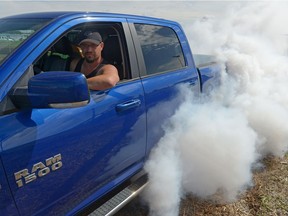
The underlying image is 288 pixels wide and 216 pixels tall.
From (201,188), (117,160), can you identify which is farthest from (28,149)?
(201,188)

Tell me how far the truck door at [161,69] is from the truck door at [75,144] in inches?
5.4

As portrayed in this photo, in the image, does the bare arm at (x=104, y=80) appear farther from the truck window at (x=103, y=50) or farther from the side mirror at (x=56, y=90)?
the side mirror at (x=56, y=90)

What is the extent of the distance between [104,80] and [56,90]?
2.57ft

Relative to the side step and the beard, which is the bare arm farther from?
the side step

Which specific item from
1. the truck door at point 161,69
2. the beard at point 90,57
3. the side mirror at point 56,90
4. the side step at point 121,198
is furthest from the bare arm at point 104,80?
the side step at point 121,198

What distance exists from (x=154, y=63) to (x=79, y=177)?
57.9 inches

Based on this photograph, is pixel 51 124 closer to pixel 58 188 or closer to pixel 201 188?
pixel 58 188

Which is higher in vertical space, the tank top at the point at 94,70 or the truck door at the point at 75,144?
the tank top at the point at 94,70

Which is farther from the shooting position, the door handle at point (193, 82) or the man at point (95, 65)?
the door handle at point (193, 82)

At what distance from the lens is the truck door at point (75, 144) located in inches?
74.4

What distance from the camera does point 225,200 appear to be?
3.42 meters

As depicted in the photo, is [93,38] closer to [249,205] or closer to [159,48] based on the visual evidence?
[159,48]

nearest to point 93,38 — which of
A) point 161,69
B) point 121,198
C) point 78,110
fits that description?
point 78,110

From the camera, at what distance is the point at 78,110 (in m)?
2.26
